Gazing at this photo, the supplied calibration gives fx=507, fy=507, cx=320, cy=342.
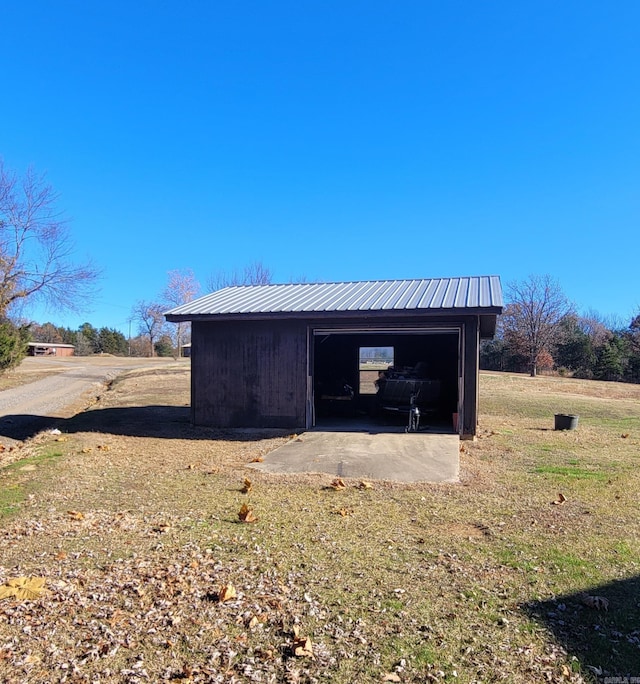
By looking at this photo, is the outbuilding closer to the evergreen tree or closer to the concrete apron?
the concrete apron

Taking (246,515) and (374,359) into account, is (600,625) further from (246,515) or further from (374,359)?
(374,359)

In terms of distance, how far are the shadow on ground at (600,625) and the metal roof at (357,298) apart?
643 centimetres

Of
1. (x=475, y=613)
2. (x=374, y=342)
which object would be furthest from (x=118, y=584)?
(x=374, y=342)

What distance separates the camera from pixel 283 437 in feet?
33.2

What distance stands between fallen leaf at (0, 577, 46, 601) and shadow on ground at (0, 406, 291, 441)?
21.5 feet

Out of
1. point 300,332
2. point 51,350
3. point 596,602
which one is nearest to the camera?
point 596,602

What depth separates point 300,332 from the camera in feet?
35.7

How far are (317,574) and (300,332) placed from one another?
7451mm

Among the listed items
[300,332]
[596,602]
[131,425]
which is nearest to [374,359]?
[300,332]

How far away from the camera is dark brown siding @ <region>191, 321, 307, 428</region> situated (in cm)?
1090

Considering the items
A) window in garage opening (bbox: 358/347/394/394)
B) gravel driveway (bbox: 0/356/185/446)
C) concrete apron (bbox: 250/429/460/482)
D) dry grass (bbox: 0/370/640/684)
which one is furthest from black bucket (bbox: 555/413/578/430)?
gravel driveway (bbox: 0/356/185/446)

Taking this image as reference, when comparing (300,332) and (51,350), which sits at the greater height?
(51,350)

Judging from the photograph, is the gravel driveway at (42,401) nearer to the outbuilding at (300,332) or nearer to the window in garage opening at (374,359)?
the outbuilding at (300,332)

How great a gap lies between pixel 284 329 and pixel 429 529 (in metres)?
6.81
